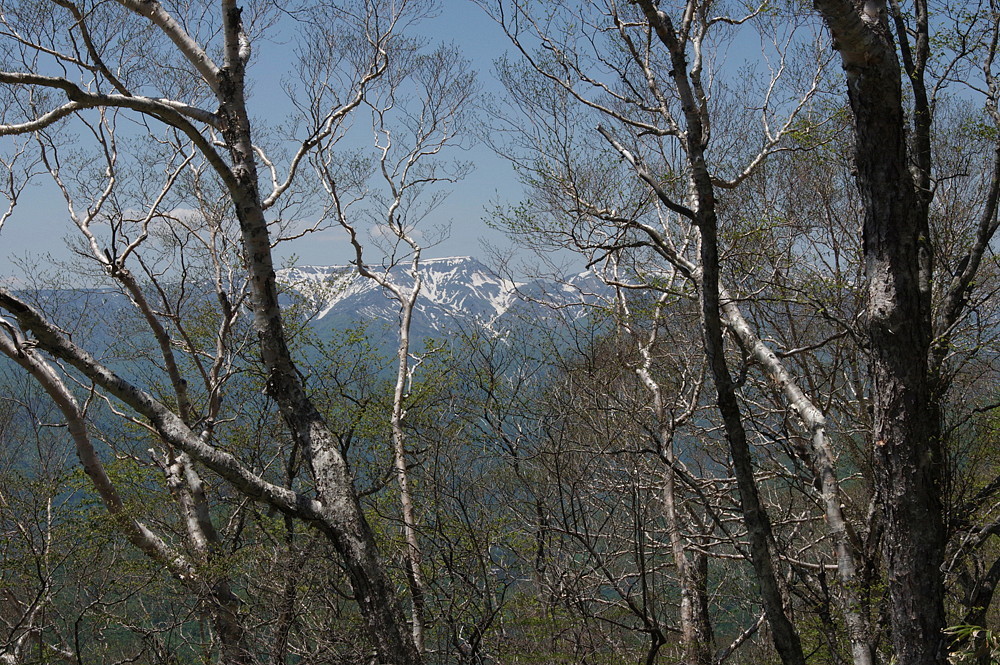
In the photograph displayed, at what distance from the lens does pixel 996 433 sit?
5.07m

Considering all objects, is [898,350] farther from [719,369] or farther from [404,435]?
[404,435]

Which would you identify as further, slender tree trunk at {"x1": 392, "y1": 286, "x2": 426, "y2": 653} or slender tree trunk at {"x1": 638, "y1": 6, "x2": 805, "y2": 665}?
slender tree trunk at {"x1": 392, "y1": 286, "x2": 426, "y2": 653}

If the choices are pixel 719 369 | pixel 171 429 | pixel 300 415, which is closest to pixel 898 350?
pixel 719 369

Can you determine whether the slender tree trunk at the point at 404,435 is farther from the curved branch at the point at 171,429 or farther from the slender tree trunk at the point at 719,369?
the slender tree trunk at the point at 719,369

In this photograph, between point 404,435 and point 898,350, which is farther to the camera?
point 404,435

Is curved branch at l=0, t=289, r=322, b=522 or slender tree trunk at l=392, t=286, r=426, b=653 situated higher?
slender tree trunk at l=392, t=286, r=426, b=653

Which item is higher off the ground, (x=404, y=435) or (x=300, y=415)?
(x=404, y=435)

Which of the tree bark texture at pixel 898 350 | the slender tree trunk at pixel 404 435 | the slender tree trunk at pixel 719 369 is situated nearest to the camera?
the tree bark texture at pixel 898 350

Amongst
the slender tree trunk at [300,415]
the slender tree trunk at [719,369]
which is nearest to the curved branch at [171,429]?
the slender tree trunk at [300,415]

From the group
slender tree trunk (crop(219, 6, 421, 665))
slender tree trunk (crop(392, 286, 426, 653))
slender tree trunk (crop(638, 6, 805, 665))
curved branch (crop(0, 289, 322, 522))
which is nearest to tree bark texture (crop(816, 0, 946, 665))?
slender tree trunk (crop(638, 6, 805, 665))

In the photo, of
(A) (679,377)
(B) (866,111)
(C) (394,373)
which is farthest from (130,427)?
(B) (866,111)

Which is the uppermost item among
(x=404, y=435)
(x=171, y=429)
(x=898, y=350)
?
(x=404, y=435)

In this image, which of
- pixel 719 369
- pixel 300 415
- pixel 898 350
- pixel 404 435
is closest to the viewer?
pixel 898 350

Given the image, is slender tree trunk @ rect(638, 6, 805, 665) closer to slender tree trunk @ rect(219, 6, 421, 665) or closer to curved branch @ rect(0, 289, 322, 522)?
slender tree trunk @ rect(219, 6, 421, 665)
